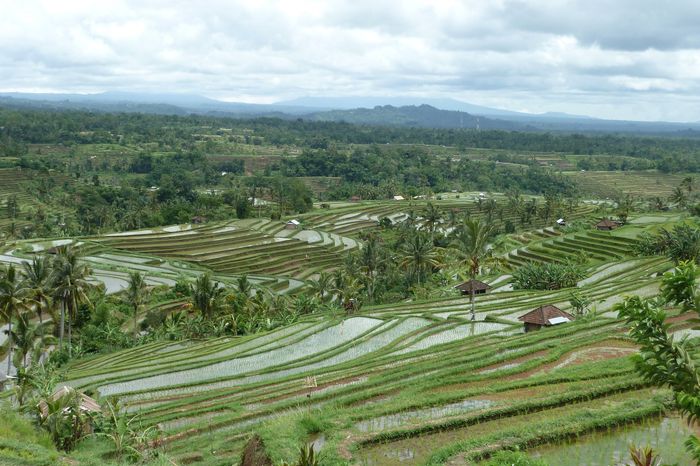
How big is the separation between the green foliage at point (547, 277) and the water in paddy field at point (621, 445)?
30.4 meters

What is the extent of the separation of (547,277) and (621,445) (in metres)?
32.2

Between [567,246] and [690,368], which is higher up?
[690,368]

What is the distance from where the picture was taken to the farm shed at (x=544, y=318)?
28719 millimetres

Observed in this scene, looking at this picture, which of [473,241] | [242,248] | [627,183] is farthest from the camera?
[627,183]

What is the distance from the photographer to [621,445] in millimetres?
13312

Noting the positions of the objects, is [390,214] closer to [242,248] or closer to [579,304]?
[242,248]

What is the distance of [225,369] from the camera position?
27.1m

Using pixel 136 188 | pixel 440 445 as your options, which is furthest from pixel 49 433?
pixel 136 188

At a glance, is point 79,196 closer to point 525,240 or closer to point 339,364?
point 525,240

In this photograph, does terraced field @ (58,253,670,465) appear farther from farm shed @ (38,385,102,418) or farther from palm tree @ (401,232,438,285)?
palm tree @ (401,232,438,285)

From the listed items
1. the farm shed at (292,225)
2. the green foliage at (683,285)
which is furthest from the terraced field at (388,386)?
the farm shed at (292,225)

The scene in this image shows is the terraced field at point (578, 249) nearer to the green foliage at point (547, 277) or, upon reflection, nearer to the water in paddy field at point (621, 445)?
the green foliage at point (547, 277)

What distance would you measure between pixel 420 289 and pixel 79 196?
72.3 metres

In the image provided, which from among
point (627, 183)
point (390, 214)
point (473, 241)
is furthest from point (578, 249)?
point (627, 183)
